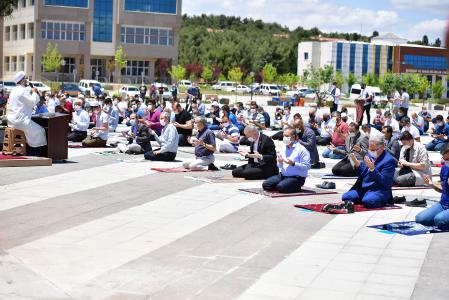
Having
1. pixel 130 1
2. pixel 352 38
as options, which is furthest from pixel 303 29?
pixel 130 1

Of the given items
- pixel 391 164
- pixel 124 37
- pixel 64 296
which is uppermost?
pixel 124 37

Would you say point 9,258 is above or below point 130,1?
below

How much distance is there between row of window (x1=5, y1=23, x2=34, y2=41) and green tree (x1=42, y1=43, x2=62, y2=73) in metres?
5.67

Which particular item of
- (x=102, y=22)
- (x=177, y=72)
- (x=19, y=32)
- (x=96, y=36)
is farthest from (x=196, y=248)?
(x=19, y=32)

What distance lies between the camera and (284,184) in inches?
586

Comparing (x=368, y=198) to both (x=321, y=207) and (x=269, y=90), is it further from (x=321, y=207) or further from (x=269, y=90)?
(x=269, y=90)

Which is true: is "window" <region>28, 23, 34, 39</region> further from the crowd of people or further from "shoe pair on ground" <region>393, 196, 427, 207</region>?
"shoe pair on ground" <region>393, 196, 427, 207</region>

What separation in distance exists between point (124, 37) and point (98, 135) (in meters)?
76.3

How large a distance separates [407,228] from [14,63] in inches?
3774

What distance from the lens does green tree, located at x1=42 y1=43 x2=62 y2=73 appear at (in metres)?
88.3

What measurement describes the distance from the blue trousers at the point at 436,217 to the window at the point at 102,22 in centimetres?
8809

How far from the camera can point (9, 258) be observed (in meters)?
9.54

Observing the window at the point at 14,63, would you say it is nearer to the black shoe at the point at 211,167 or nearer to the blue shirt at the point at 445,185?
the black shoe at the point at 211,167

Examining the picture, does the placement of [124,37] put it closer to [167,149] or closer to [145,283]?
[167,149]
